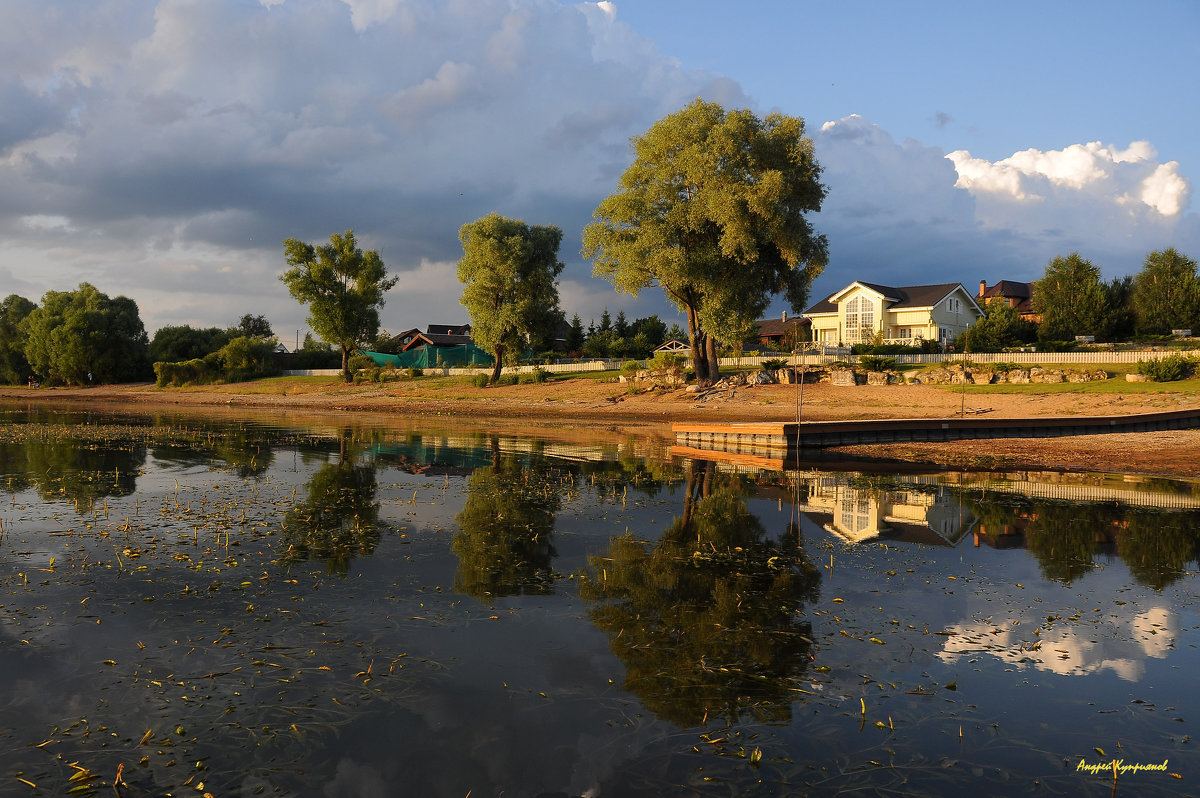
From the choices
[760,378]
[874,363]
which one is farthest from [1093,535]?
[874,363]

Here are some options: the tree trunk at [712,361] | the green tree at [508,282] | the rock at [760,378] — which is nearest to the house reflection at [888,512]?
the rock at [760,378]

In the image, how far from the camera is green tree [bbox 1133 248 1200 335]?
2530 inches

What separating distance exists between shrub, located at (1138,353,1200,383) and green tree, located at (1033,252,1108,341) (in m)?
25.5

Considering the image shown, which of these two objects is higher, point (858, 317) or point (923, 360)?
point (858, 317)

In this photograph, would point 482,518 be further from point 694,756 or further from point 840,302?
point 840,302

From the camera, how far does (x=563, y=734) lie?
234 inches

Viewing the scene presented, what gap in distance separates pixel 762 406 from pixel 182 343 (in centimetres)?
7705

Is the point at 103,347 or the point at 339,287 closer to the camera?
the point at 339,287

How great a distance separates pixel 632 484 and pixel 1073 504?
1005 cm

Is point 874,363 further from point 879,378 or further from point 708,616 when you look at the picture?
point 708,616

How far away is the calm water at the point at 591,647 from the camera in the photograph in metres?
5.47

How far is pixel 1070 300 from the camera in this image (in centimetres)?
6800

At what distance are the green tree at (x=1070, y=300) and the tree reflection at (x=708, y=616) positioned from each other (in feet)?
207

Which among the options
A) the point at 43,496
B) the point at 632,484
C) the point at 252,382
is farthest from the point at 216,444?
the point at 252,382
